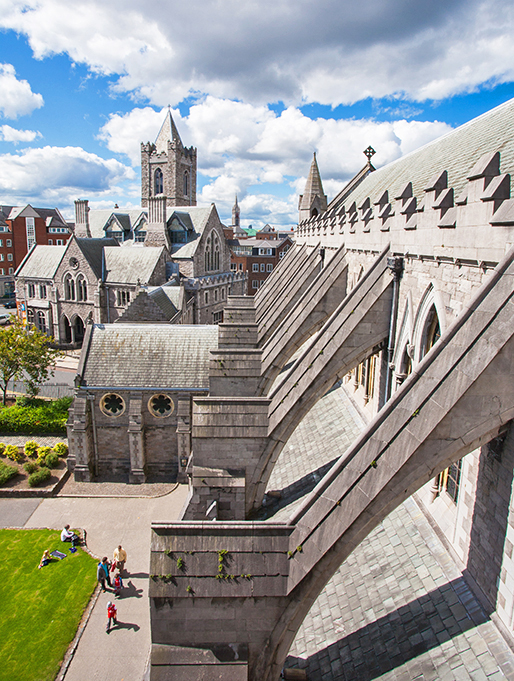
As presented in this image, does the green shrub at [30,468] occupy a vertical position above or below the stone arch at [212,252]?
below

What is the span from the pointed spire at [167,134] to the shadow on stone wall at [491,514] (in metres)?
62.1

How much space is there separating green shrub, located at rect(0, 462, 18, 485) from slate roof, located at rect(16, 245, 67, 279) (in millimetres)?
34315

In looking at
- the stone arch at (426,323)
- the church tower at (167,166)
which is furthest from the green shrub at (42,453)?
the church tower at (167,166)

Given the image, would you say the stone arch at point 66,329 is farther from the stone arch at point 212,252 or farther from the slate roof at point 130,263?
the stone arch at point 212,252

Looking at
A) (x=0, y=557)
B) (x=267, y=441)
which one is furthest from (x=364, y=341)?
(x=0, y=557)

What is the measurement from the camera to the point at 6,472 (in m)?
21.2

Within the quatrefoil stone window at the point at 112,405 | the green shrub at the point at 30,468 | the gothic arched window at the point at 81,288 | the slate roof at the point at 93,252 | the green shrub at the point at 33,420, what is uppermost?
the slate roof at the point at 93,252

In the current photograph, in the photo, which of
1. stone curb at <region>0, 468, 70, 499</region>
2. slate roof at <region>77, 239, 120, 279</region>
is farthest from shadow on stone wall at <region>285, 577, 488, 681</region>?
slate roof at <region>77, 239, 120, 279</region>

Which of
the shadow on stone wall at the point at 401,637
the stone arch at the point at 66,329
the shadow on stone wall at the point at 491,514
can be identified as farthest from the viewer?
the stone arch at the point at 66,329

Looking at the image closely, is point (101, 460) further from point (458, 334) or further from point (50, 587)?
point (458, 334)

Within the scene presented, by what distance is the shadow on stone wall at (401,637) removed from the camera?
20.4 ft

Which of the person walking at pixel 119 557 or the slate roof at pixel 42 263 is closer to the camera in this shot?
the person walking at pixel 119 557

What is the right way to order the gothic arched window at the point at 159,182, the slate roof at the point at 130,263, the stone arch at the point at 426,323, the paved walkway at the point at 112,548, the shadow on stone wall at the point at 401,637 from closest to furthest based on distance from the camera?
1. the shadow on stone wall at the point at 401,637
2. the stone arch at the point at 426,323
3. the paved walkway at the point at 112,548
4. the slate roof at the point at 130,263
5. the gothic arched window at the point at 159,182

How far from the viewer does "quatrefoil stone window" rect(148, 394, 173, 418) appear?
21703mm
